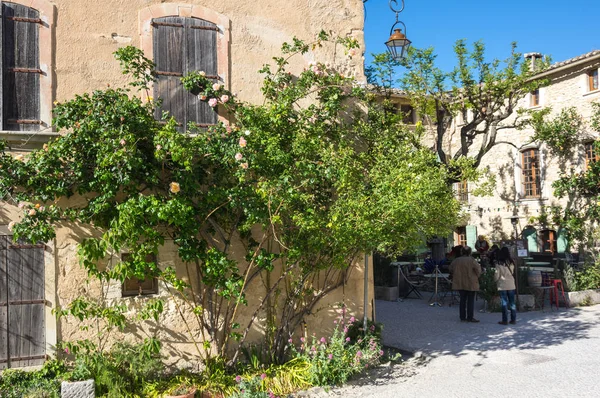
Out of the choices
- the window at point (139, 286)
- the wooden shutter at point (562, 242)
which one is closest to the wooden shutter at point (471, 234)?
the wooden shutter at point (562, 242)

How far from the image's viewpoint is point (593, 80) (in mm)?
21016

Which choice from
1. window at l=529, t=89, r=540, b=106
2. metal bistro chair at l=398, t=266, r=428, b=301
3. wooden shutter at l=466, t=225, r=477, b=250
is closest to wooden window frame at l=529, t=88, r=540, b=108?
window at l=529, t=89, r=540, b=106

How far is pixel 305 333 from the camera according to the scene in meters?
8.30

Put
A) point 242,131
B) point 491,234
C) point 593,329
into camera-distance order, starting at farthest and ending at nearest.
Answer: point 491,234 → point 593,329 → point 242,131

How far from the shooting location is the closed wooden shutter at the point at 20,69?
702cm

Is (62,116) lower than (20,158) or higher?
higher

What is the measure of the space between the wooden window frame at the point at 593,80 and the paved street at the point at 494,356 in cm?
1124

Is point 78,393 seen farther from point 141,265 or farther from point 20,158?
point 20,158

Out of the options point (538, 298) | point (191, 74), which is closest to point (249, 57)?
point (191, 74)

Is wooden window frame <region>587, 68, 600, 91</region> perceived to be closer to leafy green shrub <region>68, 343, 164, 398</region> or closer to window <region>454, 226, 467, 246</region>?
window <region>454, 226, 467, 246</region>

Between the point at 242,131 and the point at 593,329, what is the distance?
7.43 meters

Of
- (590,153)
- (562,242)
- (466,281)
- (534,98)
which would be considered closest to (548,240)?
(562,242)

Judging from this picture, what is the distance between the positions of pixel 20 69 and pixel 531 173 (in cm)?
2127

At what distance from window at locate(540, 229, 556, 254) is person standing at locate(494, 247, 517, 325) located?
13419mm
